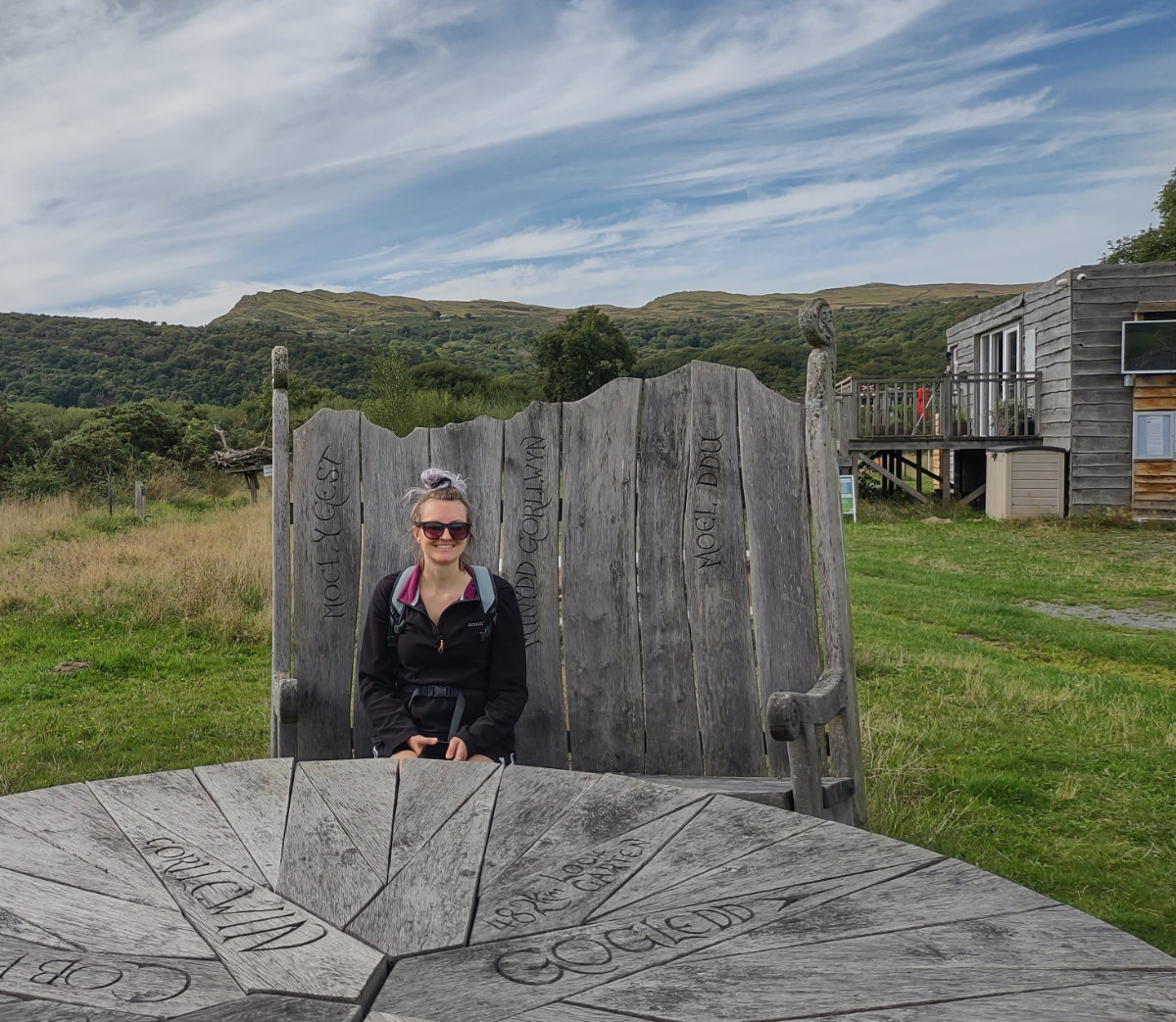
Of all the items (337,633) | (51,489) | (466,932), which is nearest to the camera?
(466,932)

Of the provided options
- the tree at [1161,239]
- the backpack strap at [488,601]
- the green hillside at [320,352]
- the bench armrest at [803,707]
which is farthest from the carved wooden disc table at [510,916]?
the tree at [1161,239]

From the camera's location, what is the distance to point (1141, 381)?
1627cm

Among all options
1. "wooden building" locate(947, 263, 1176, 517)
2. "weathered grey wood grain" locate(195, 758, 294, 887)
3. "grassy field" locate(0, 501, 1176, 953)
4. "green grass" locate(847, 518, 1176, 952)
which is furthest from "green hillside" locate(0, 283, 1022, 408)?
"weathered grey wood grain" locate(195, 758, 294, 887)

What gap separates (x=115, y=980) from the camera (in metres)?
1.36

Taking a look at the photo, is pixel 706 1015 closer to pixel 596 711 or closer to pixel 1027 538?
pixel 596 711

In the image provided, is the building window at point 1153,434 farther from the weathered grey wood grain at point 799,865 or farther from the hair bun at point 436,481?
the weathered grey wood grain at point 799,865

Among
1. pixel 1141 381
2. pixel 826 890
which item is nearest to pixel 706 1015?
pixel 826 890

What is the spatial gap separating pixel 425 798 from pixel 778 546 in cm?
151

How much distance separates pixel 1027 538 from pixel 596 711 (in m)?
12.8

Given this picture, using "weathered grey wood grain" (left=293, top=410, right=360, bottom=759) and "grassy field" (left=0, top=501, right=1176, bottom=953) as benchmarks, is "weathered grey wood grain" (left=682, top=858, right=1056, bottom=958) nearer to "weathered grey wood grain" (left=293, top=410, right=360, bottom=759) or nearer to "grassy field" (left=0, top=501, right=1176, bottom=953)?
"grassy field" (left=0, top=501, right=1176, bottom=953)

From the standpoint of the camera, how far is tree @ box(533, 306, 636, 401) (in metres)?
→ 43.3

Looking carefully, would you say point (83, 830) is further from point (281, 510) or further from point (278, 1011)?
point (281, 510)

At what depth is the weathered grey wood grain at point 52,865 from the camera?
1646 millimetres

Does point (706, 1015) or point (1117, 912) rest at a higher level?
point (706, 1015)
